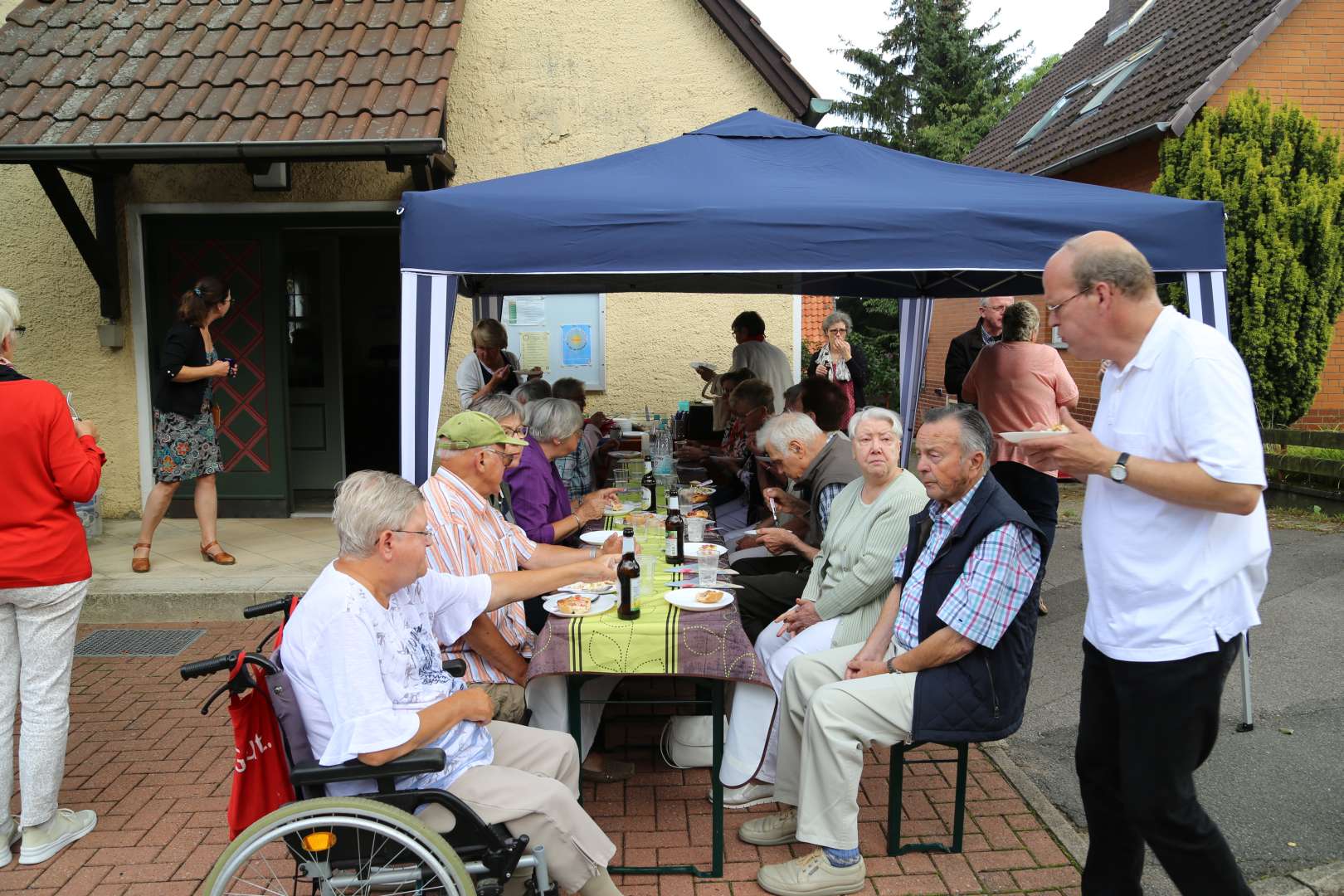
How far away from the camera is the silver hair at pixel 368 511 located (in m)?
2.43

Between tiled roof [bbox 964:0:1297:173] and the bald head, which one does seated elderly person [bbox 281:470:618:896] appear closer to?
the bald head

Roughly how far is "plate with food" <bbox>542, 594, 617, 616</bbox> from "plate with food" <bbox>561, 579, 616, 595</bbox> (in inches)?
1.1

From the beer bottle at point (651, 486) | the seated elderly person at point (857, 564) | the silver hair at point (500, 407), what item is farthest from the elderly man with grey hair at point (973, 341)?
the silver hair at point (500, 407)

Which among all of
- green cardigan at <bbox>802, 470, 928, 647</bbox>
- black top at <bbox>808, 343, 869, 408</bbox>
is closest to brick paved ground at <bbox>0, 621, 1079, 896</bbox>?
green cardigan at <bbox>802, 470, 928, 647</bbox>

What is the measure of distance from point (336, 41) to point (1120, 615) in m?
7.13

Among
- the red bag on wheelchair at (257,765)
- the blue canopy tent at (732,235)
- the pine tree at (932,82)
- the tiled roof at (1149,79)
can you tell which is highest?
the pine tree at (932,82)

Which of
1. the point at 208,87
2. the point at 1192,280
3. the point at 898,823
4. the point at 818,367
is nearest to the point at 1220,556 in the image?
the point at 898,823

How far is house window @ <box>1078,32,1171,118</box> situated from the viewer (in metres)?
13.8

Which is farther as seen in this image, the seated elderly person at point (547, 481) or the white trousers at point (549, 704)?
the seated elderly person at point (547, 481)

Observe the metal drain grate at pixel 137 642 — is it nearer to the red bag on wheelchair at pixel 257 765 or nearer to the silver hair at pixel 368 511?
the red bag on wheelchair at pixel 257 765

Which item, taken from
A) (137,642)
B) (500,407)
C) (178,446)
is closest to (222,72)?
(178,446)

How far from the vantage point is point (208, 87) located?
689 centimetres

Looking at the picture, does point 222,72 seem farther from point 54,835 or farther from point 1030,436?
point 1030,436

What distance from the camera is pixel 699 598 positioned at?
3.32 metres
